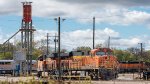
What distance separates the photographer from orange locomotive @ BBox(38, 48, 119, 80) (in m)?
47.5

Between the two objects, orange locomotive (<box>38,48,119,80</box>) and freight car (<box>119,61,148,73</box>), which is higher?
orange locomotive (<box>38,48,119,80</box>)

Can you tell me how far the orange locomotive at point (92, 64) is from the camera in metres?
47.5

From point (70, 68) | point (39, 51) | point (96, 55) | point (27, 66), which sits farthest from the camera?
point (39, 51)

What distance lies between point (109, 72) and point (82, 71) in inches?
127

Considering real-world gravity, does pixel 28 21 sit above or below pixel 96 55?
above

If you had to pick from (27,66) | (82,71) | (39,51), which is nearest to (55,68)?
(82,71)

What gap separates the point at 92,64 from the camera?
159 feet

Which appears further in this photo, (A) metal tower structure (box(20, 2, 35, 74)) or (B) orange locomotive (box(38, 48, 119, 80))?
(A) metal tower structure (box(20, 2, 35, 74))

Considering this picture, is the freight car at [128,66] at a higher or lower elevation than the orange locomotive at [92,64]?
lower

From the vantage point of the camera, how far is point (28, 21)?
7638 cm

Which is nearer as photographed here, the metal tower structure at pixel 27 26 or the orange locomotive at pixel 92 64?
the orange locomotive at pixel 92 64

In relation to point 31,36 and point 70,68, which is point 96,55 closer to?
point 70,68

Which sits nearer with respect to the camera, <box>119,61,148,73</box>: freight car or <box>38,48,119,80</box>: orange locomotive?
<box>38,48,119,80</box>: orange locomotive

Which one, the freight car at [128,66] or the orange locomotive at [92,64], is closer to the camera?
the orange locomotive at [92,64]
